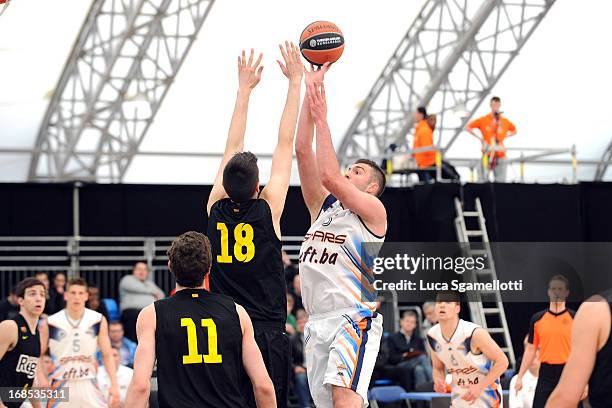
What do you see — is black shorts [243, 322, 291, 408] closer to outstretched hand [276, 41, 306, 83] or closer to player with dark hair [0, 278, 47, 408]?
outstretched hand [276, 41, 306, 83]

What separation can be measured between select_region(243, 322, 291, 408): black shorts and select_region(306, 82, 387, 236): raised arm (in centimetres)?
88

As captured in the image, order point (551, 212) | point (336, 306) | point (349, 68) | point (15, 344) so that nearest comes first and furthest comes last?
point (336, 306)
point (15, 344)
point (551, 212)
point (349, 68)

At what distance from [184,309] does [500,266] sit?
12.4 metres

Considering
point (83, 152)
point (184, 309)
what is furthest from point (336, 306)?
point (83, 152)

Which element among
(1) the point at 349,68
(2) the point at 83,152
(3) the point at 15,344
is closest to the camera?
(3) the point at 15,344

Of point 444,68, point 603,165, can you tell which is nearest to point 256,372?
point 444,68

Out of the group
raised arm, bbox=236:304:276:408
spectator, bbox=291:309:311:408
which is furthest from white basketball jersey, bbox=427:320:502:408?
raised arm, bbox=236:304:276:408

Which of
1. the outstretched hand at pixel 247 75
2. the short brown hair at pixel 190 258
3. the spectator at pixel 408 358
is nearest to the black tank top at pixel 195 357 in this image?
the short brown hair at pixel 190 258

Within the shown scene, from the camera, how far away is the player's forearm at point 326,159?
6516 mm

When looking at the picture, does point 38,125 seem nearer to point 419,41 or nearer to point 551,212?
point 419,41

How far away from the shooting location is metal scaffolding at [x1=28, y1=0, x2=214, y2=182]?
1902cm

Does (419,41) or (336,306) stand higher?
(419,41)

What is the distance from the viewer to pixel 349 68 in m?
21.6

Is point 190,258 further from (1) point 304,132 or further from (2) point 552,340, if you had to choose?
(2) point 552,340
